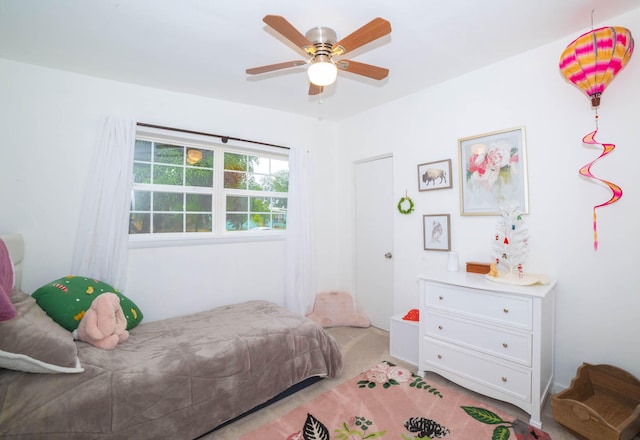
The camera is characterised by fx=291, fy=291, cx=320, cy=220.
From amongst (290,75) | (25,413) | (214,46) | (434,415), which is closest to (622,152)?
(434,415)

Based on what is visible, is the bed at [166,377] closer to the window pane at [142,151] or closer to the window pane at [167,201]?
the window pane at [167,201]

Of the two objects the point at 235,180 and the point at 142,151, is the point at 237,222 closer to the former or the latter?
the point at 235,180

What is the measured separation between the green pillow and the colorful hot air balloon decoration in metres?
3.47

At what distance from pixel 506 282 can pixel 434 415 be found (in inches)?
39.7

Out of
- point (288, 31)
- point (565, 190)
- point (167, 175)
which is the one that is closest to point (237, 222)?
point (167, 175)

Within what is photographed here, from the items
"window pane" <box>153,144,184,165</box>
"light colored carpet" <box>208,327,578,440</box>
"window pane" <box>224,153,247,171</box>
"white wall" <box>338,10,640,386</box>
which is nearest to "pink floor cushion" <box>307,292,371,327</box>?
"light colored carpet" <box>208,327,578,440</box>

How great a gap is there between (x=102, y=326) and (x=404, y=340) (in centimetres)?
230

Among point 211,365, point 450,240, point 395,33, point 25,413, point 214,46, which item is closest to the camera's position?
point 25,413

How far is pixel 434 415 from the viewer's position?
74.5 inches

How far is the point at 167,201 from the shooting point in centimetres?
288

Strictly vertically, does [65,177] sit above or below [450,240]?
above

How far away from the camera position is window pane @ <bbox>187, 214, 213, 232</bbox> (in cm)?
299

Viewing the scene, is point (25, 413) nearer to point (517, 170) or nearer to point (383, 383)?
point (383, 383)

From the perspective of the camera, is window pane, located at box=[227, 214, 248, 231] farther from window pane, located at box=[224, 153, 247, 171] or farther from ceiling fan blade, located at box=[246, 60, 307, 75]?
ceiling fan blade, located at box=[246, 60, 307, 75]
